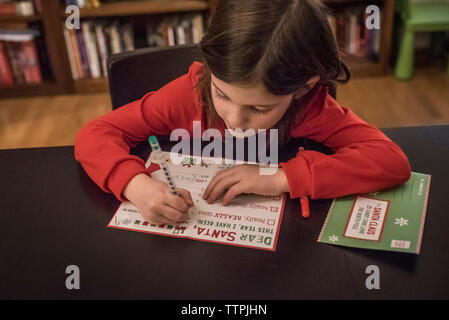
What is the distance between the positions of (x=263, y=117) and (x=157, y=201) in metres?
0.26

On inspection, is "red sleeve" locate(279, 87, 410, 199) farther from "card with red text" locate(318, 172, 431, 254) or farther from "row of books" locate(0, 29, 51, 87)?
"row of books" locate(0, 29, 51, 87)

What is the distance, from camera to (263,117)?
0.89 meters

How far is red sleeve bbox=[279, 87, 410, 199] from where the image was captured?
2.80ft

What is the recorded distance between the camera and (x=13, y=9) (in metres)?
2.53

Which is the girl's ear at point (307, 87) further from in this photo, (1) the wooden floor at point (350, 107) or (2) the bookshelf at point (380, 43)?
(2) the bookshelf at point (380, 43)

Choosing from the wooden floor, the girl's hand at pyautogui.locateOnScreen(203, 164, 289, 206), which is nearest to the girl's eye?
the girl's hand at pyautogui.locateOnScreen(203, 164, 289, 206)

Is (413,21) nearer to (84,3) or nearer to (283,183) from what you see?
(84,3)

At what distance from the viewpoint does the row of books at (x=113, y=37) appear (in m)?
2.63

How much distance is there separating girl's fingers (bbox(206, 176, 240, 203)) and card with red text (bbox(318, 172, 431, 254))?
0.18 m

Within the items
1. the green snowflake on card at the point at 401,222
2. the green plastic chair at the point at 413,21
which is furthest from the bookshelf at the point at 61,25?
the green snowflake on card at the point at 401,222

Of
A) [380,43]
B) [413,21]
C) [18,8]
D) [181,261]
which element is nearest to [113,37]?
[18,8]

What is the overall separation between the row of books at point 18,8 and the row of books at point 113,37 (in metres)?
0.19

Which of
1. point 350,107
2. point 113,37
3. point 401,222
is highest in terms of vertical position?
point 401,222
